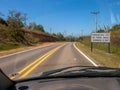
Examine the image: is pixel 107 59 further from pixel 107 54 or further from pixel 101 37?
pixel 101 37

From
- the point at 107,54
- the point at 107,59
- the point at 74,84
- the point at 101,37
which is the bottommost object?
the point at 107,54

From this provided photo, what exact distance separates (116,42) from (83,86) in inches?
1792

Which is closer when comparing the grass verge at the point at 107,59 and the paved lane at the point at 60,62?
the paved lane at the point at 60,62

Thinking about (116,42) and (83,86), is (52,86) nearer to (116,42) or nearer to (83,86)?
(83,86)

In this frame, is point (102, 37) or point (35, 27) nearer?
point (102, 37)

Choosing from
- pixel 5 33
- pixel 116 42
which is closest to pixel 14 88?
pixel 116 42

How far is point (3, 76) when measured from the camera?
3.29 m

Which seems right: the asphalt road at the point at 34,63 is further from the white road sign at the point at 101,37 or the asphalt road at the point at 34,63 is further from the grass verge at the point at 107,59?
the white road sign at the point at 101,37

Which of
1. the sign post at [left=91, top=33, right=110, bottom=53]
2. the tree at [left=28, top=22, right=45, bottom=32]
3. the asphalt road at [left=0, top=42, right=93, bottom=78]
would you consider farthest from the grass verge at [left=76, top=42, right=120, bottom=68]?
the tree at [left=28, top=22, right=45, bottom=32]

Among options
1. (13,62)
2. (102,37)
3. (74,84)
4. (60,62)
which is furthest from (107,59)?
(74,84)

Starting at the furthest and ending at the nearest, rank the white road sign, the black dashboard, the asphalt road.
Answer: the white road sign → the asphalt road → the black dashboard

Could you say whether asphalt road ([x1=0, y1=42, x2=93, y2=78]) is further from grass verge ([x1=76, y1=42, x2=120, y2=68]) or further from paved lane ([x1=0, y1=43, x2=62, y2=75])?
grass verge ([x1=76, y1=42, x2=120, y2=68])

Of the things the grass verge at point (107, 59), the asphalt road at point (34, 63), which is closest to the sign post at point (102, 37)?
the grass verge at point (107, 59)

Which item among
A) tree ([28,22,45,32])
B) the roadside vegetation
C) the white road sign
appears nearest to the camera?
the roadside vegetation
